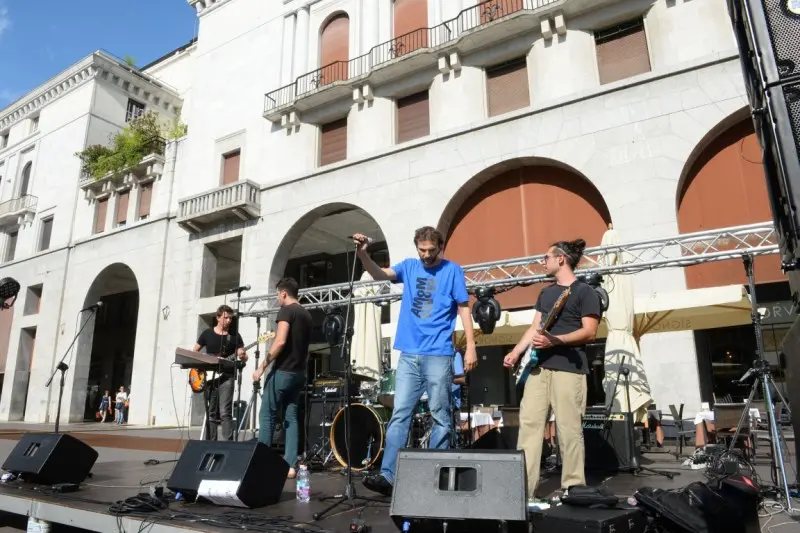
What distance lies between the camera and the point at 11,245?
26453mm

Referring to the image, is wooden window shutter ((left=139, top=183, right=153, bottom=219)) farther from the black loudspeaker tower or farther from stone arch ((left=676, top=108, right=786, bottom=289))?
the black loudspeaker tower

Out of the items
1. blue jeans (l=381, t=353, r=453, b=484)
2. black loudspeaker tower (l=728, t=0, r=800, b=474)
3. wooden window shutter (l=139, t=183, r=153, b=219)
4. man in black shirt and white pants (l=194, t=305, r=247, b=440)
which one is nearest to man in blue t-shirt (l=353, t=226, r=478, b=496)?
blue jeans (l=381, t=353, r=453, b=484)

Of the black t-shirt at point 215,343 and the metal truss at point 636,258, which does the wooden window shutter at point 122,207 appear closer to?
the metal truss at point 636,258

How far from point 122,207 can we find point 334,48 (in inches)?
442

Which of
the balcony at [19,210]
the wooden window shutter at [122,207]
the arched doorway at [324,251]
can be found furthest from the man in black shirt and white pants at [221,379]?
the balcony at [19,210]

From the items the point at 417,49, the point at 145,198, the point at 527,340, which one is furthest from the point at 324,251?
the point at 527,340

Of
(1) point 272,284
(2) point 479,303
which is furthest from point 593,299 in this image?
(1) point 272,284

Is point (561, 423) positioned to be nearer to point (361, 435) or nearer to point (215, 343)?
point (361, 435)

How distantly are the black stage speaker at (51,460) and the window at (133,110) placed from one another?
23039mm

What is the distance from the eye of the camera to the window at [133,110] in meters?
24.5

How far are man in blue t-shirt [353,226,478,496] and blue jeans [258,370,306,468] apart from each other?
1.50 m

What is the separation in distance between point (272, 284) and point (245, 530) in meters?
13.3

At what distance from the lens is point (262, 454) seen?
13.1 ft

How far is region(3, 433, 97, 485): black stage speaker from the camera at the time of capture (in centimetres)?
462
